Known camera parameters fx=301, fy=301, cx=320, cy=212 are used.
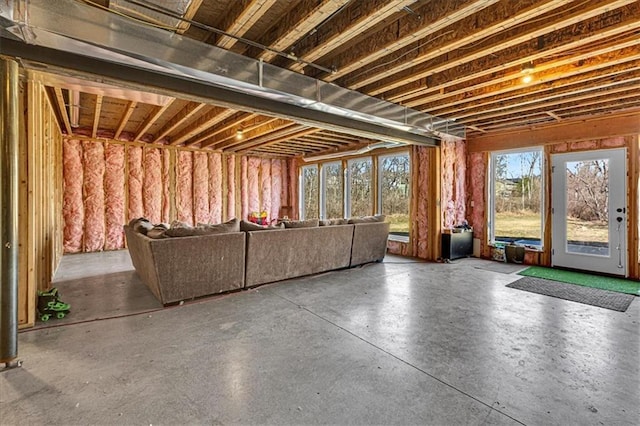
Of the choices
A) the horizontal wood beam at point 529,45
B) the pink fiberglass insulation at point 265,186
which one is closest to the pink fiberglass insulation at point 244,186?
the pink fiberglass insulation at point 265,186

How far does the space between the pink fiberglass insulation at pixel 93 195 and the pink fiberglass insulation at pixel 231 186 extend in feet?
10.3

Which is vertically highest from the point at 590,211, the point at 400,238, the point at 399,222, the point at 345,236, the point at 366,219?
the point at 590,211

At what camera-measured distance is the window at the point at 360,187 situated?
26.6 ft

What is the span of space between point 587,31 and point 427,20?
1.53 metres

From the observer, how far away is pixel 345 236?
5367 millimetres

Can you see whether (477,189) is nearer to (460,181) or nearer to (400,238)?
(460,181)

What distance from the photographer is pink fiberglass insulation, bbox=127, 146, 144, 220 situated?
24.9 ft

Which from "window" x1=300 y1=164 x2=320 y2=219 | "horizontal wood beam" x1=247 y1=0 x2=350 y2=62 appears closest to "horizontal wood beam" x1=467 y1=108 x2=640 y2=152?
"window" x1=300 y1=164 x2=320 y2=219

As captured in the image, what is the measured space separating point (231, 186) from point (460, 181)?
6.44 meters

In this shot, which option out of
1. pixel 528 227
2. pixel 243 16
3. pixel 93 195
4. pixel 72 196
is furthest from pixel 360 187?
pixel 72 196

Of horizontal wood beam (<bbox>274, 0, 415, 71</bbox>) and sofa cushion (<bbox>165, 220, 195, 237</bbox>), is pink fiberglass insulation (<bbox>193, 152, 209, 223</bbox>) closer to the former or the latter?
sofa cushion (<bbox>165, 220, 195, 237</bbox>)

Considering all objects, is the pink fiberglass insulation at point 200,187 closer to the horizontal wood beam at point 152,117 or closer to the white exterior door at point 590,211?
the horizontal wood beam at point 152,117

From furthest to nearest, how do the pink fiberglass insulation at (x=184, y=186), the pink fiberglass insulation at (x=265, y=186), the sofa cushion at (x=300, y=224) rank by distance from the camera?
→ the pink fiberglass insulation at (x=265, y=186), the pink fiberglass insulation at (x=184, y=186), the sofa cushion at (x=300, y=224)

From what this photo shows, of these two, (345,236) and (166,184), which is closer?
(345,236)
